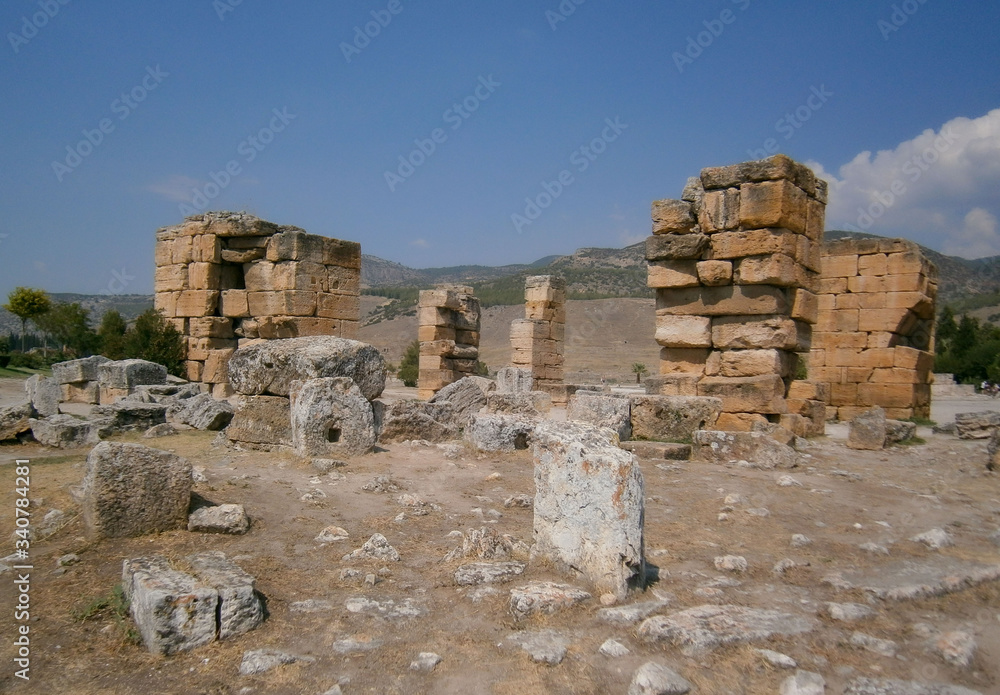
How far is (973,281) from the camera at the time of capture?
2940 inches

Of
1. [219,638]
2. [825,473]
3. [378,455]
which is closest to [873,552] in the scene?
[825,473]

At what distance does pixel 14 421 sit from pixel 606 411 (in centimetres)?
653

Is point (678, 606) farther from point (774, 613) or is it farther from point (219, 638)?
point (219, 638)

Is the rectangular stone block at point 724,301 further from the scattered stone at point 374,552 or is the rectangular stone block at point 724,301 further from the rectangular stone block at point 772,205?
the scattered stone at point 374,552

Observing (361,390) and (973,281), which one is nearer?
(361,390)

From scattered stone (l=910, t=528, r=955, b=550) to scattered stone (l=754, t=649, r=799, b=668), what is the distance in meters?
2.24

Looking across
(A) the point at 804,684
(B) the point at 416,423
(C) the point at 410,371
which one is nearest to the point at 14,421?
(B) the point at 416,423

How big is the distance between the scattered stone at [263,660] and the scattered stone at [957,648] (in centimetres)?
263

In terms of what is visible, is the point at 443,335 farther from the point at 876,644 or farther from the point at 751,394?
the point at 876,644

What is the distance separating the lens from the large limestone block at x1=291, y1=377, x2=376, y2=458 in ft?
22.0

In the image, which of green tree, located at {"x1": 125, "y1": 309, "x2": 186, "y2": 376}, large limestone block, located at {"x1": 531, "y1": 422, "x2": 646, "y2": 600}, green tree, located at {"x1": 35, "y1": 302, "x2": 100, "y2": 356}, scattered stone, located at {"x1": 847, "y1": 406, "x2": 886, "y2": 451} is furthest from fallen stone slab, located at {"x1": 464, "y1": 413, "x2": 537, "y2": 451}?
green tree, located at {"x1": 35, "y1": 302, "x2": 100, "y2": 356}

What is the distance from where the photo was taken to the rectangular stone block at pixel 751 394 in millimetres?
8500

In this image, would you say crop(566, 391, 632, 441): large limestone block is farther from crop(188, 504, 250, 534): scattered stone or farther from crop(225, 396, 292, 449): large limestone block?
crop(188, 504, 250, 534): scattered stone

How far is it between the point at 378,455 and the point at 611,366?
40884 mm
